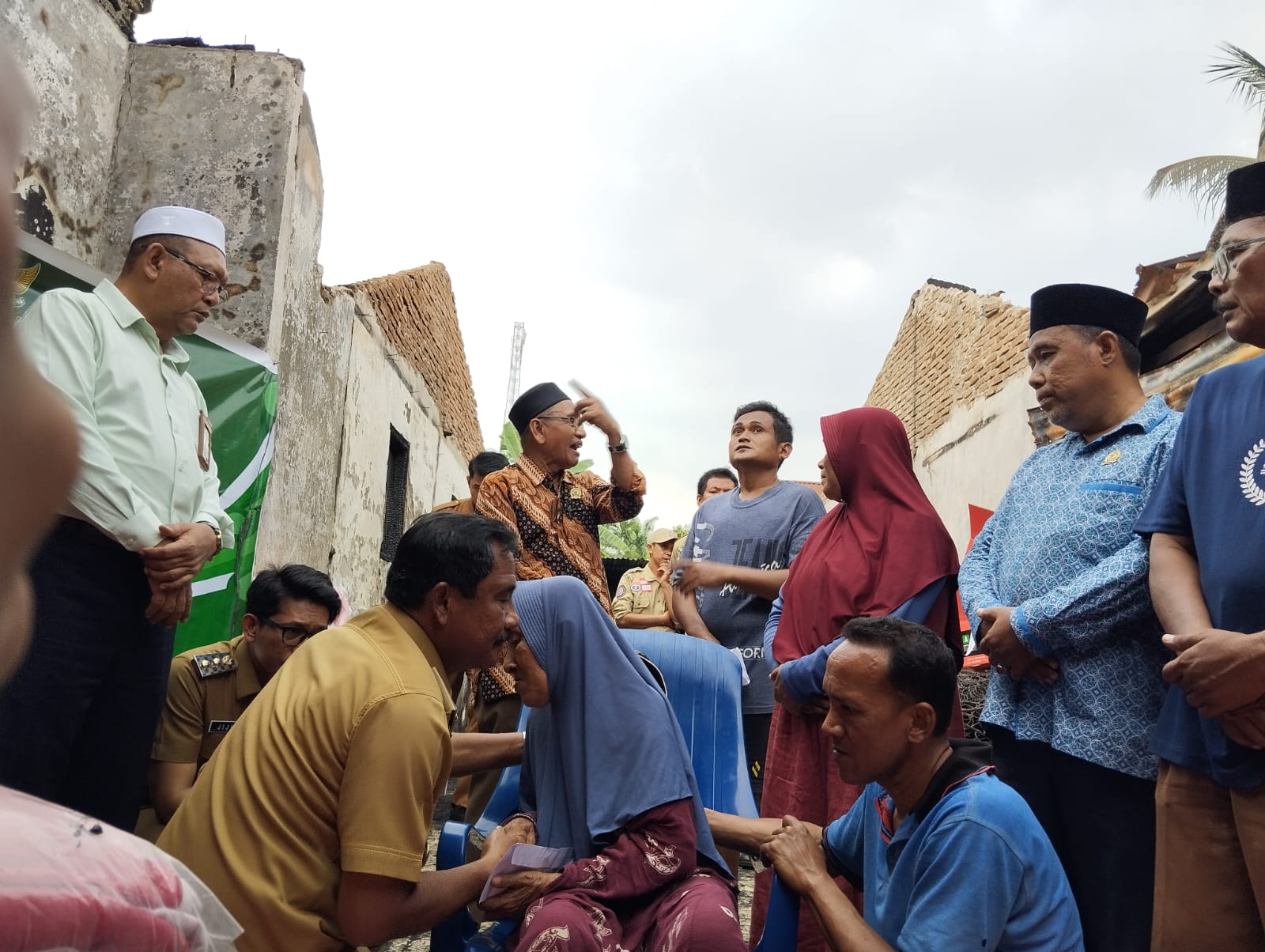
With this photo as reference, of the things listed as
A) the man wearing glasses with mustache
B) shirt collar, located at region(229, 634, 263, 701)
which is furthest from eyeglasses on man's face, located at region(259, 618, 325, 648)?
shirt collar, located at region(229, 634, 263, 701)

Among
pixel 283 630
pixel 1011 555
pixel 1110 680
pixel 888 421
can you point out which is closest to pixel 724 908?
pixel 1110 680

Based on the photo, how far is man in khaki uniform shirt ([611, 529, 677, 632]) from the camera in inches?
210

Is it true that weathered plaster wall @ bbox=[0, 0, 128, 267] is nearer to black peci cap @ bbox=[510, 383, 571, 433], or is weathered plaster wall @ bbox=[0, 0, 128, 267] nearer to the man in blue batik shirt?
black peci cap @ bbox=[510, 383, 571, 433]

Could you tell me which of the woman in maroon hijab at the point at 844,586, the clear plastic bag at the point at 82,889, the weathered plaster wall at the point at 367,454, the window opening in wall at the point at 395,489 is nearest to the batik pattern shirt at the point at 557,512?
the woman in maroon hijab at the point at 844,586

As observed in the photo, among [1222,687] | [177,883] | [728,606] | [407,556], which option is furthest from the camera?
[728,606]

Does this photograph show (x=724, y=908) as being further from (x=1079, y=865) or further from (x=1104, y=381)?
(x=1104, y=381)

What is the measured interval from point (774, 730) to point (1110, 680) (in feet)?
3.24

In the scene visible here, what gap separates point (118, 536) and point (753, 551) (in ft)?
7.72

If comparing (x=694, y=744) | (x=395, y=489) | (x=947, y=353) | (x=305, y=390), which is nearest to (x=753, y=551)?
(x=694, y=744)

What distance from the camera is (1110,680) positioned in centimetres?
227

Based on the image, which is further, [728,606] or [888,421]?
[728,606]

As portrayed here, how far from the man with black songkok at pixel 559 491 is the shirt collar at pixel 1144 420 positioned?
1.87m

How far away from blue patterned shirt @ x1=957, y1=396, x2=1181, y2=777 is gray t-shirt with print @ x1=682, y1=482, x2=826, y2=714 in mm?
1147

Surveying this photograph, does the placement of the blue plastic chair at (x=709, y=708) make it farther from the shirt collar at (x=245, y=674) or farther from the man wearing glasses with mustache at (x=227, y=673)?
the shirt collar at (x=245, y=674)
